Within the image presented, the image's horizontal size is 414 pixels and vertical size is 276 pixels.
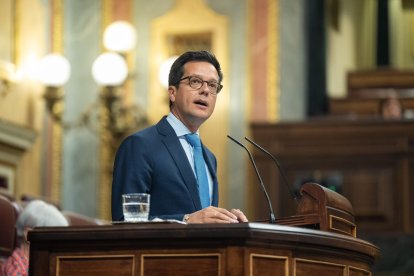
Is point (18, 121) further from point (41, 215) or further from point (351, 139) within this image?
point (41, 215)

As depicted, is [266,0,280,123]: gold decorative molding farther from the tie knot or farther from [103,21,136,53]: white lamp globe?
the tie knot

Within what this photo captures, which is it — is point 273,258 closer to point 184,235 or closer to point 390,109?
point 184,235

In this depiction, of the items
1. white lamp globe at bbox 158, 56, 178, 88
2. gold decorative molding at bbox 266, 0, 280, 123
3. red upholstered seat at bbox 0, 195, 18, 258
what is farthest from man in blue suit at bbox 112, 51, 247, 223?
gold decorative molding at bbox 266, 0, 280, 123

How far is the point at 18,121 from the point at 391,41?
7.73 m

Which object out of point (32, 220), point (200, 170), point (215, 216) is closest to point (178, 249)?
point (215, 216)

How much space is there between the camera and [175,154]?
13.3 ft

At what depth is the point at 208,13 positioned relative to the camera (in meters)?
10.6

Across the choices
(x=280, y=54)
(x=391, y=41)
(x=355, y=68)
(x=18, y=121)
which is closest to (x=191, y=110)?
(x=18, y=121)

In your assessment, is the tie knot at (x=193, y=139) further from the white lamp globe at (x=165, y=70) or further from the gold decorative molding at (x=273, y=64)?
the gold decorative molding at (x=273, y=64)

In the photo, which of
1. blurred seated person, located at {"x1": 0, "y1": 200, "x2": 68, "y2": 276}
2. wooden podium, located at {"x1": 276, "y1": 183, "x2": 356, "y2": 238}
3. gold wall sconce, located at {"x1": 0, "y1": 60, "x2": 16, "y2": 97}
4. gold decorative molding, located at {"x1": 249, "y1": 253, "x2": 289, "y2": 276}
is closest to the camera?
gold decorative molding, located at {"x1": 249, "y1": 253, "x2": 289, "y2": 276}

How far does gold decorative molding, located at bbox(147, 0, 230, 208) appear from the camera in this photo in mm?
10406

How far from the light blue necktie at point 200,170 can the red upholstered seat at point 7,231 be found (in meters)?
1.49

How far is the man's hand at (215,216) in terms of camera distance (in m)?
3.56

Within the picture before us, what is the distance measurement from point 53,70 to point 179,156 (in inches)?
225
